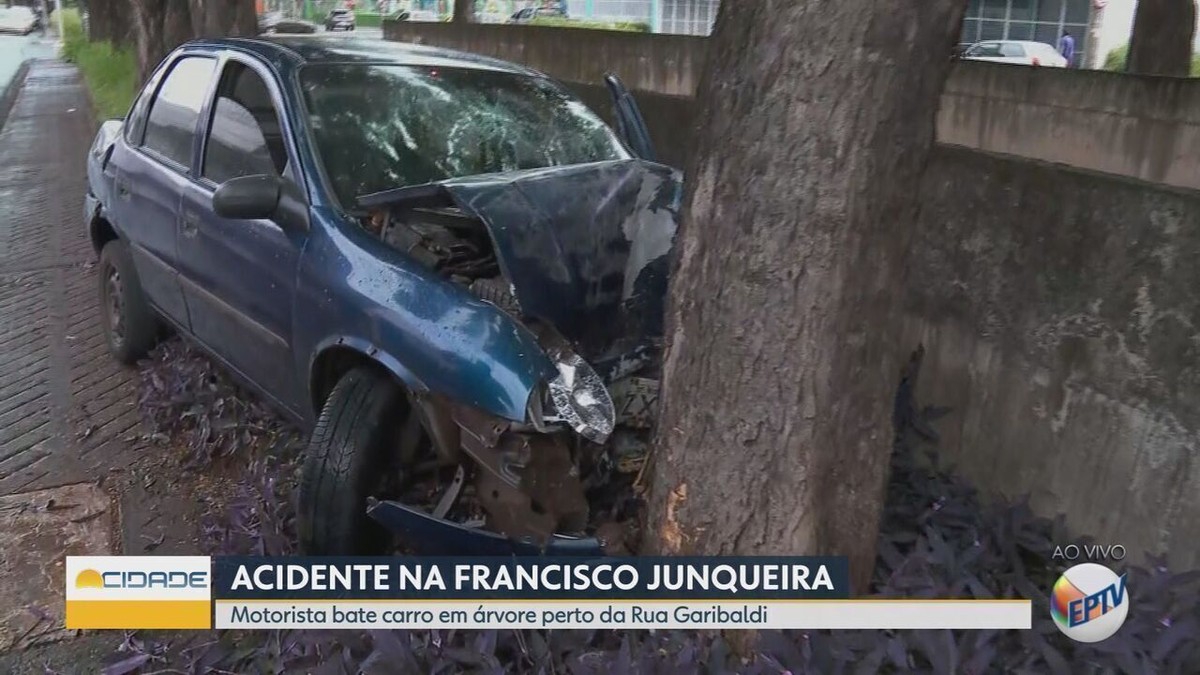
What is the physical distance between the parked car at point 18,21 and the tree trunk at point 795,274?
5334 centimetres

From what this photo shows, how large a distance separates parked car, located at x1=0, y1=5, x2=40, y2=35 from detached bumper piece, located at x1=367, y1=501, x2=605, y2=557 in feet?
173

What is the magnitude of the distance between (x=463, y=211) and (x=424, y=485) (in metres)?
0.91

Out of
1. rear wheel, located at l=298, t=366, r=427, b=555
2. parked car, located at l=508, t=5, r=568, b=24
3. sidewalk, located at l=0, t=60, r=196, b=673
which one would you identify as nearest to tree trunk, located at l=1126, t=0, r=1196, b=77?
rear wheel, located at l=298, t=366, r=427, b=555

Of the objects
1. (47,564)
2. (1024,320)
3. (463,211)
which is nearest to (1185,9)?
(1024,320)

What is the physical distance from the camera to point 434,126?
12.9ft

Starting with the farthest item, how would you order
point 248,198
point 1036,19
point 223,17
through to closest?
point 1036,19 < point 223,17 < point 248,198

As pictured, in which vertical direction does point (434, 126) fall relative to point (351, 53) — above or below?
below

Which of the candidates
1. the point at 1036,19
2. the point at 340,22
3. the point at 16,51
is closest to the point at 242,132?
the point at 1036,19

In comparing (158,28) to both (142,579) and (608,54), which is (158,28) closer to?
(608,54)

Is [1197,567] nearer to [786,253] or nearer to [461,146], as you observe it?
[786,253]

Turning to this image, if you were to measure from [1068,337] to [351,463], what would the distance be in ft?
7.70

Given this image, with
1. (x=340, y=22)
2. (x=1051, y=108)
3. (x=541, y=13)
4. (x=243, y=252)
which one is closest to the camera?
(x=243, y=252)

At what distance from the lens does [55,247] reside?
794 centimetres

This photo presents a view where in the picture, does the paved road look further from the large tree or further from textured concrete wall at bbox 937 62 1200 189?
textured concrete wall at bbox 937 62 1200 189
